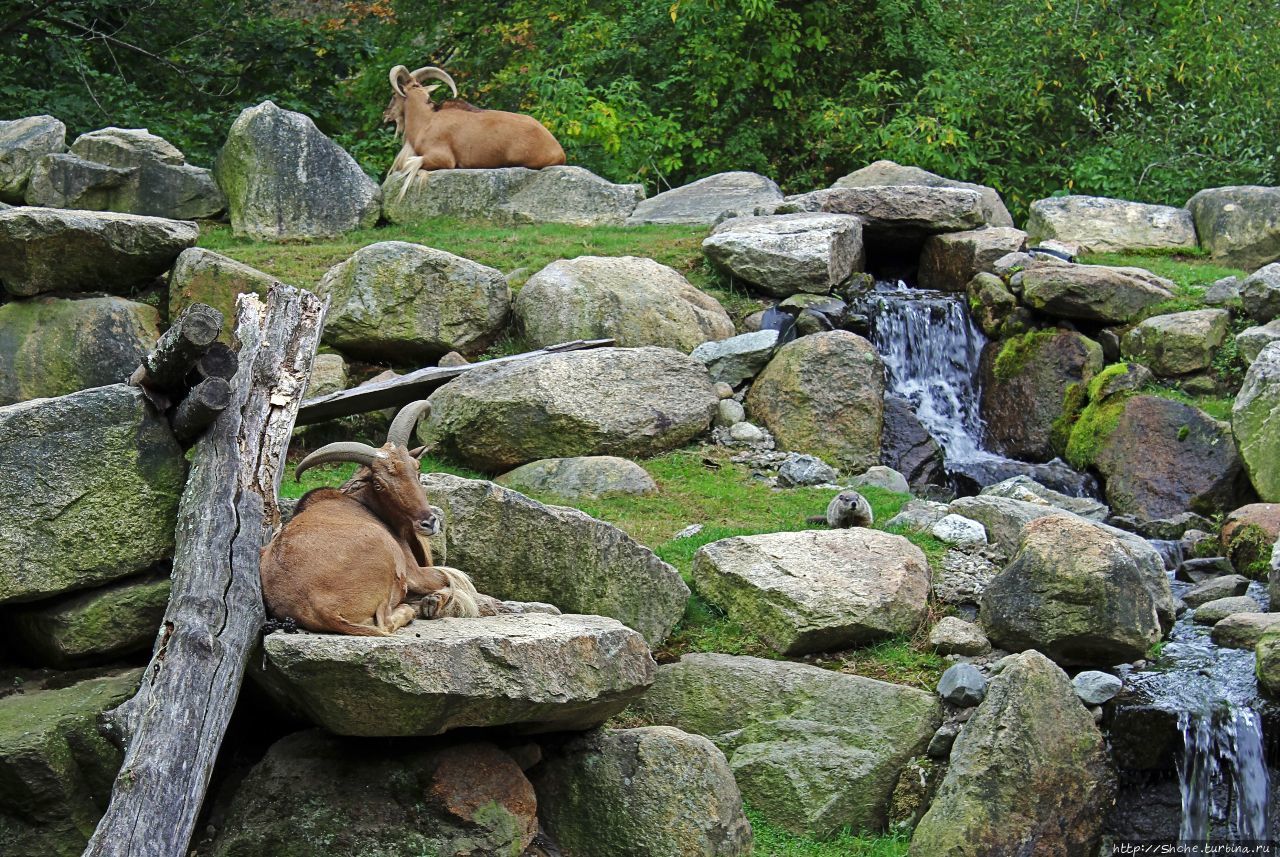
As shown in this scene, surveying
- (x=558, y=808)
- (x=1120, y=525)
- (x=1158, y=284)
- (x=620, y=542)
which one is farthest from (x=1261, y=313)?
(x=558, y=808)

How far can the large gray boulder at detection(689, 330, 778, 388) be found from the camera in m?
13.2

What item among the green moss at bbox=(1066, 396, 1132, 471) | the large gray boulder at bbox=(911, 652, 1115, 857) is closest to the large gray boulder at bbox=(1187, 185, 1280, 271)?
the green moss at bbox=(1066, 396, 1132, 471)

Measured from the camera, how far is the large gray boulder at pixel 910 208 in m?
15.9

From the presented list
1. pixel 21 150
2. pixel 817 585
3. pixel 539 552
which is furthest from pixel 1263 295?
pixel 21 150

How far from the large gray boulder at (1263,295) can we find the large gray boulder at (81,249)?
962 centimetres

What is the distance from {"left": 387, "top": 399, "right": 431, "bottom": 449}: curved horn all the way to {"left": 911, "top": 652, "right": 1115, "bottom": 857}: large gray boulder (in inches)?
123

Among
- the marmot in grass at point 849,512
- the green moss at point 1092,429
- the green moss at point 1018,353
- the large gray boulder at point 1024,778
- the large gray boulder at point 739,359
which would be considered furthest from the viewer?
the green moss at point 1018,353

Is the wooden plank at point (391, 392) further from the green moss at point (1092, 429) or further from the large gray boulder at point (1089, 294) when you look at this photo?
the large gray boulder at point (1089, 294)

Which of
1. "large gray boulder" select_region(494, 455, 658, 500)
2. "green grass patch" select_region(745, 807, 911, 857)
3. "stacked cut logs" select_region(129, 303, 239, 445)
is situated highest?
"stacked cut logs" select_region(129, 303, 239, 445)

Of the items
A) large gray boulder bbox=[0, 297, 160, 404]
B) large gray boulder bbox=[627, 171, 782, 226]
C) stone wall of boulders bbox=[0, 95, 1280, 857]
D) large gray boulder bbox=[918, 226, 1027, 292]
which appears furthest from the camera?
large gray boulder bbox=[627, 171, 782, 226]

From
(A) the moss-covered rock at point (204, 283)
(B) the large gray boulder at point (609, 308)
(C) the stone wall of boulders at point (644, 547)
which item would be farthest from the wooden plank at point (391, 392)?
(A) the moss-covered rock at point (204, 283)

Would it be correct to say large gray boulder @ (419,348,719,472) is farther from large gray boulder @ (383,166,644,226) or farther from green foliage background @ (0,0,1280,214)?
green foliage background @ (0,0,1280,214)

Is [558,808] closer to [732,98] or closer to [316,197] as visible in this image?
[316,197]

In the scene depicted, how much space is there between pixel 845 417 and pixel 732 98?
11193mm
